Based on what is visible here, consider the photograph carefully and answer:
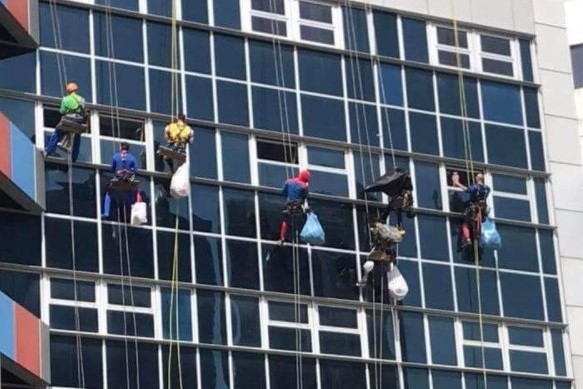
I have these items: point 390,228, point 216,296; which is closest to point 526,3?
point 390,228

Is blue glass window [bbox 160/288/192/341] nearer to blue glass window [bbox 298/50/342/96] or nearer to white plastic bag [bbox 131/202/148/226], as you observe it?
white plastic bag [bbox 131/202/148/226]

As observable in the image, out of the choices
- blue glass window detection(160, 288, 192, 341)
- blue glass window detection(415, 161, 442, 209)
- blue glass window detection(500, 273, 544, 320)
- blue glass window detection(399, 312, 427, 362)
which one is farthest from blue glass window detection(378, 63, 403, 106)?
blue glass window detection(160, 288, 192, 341)

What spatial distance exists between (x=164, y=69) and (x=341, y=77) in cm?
413

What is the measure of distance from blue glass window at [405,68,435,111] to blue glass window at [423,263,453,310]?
3.53 meters

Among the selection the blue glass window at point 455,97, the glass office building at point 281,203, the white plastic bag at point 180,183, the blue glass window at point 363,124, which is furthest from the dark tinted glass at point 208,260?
the blue glass window at point 455,97

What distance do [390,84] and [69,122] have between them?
26.4ft

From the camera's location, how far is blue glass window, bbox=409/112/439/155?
47594 millimetres

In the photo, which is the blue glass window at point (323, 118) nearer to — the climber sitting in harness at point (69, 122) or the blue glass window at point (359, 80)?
the blue glass window at point (359, 80)

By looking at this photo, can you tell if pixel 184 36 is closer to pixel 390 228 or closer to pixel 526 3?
pixel 390 228

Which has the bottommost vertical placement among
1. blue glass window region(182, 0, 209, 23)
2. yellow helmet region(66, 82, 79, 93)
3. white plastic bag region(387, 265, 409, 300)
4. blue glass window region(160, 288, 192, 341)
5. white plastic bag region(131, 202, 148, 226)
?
blue glass window region(160, 288, 192, 341)

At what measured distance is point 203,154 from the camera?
44.8m

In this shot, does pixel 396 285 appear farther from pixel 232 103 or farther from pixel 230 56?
pixel 230 56

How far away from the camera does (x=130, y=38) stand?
1767 inches

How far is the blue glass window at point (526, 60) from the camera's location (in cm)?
4975
